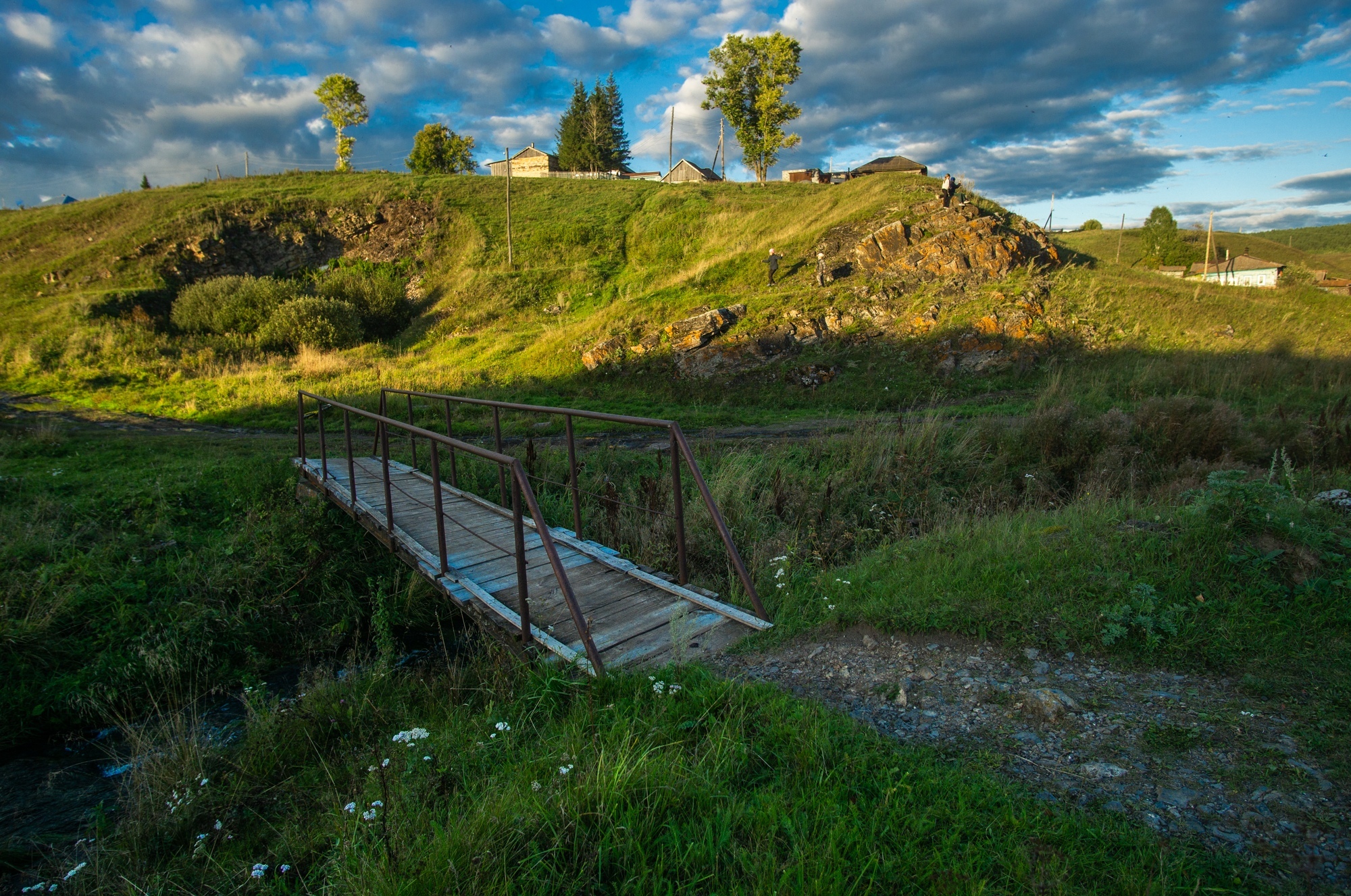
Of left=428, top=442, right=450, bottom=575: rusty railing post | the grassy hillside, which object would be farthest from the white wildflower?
the grassy hillside

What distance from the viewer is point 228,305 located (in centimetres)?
2339

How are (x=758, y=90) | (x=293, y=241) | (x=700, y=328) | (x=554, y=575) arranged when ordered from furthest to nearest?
(x=758, y=90) < (x=293, y=241) < (x=700, y=328) < (x=554, y=575)

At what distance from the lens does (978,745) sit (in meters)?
2.96

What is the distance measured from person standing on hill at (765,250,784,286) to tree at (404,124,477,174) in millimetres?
38424

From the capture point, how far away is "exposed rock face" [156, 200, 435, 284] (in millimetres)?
28203

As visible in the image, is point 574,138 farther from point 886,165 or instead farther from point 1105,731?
point 1105,731

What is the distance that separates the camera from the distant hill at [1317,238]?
8312 cm

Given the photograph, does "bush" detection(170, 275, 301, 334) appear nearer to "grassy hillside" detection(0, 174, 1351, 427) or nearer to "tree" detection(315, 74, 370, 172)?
"grassy hillside" detection(0, 174, 1351, 427)

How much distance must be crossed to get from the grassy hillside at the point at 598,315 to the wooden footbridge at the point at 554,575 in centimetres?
702

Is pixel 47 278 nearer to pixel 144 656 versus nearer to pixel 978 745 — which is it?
pixel 144 656

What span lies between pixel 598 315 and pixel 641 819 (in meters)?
19.1

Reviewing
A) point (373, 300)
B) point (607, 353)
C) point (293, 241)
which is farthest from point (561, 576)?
point (293, 241)

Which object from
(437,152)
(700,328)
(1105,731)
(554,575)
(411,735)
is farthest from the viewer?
(437,152)

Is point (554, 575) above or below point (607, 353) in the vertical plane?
below
